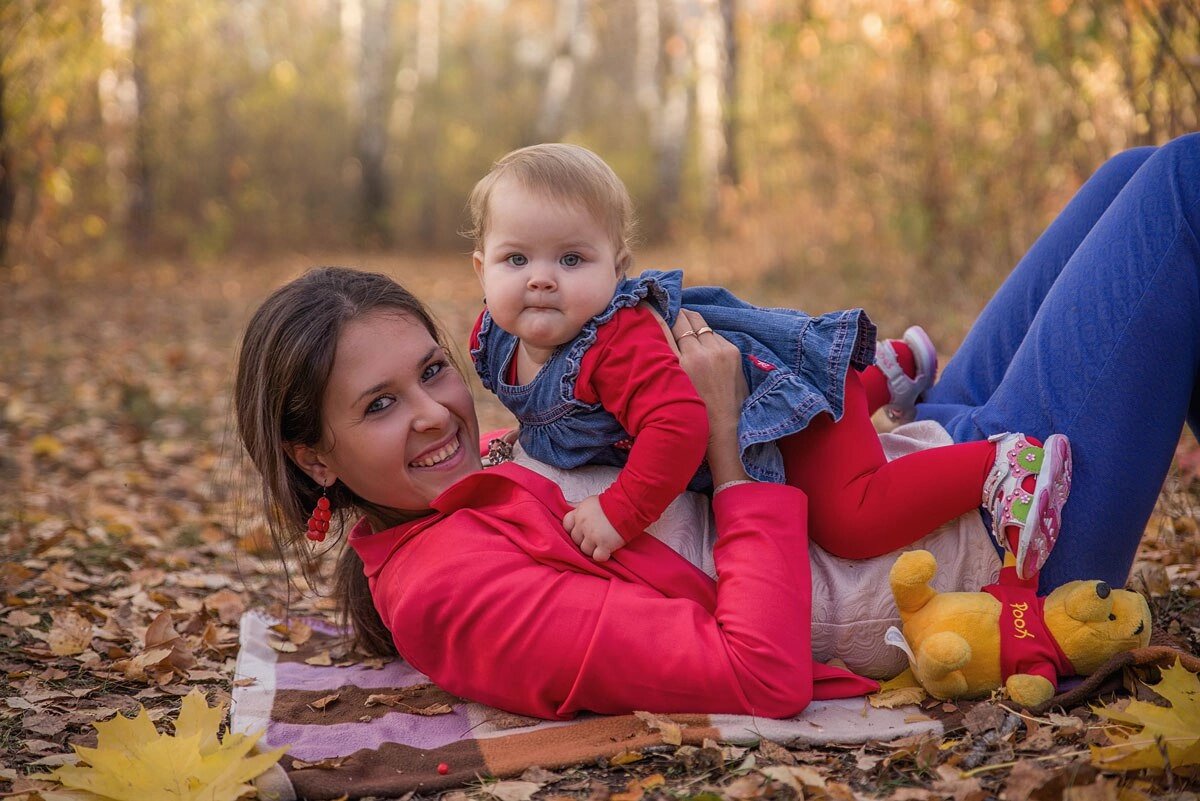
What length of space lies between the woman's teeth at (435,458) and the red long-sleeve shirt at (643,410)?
37cm

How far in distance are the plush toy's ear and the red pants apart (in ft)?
0.99

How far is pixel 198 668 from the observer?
307cm

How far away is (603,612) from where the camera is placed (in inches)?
91.5

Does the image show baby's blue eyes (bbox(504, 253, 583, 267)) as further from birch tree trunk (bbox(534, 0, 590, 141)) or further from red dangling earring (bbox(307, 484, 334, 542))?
birch tree trunk (bbox(534, 0, 590, 141))

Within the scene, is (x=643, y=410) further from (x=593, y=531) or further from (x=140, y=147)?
(x=140, y=147)

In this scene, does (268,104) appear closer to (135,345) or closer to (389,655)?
(135,345)

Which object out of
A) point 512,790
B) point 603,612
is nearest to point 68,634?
point 512,790

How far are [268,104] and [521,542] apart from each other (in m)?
17.0

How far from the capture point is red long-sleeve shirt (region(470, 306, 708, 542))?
7.61 ft

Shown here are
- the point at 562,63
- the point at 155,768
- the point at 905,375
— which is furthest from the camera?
the point at 562,63

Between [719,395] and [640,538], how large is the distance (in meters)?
0.39

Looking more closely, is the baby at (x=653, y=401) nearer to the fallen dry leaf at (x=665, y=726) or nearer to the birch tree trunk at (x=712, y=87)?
the fallen dry leaf at (x=665, y=726)

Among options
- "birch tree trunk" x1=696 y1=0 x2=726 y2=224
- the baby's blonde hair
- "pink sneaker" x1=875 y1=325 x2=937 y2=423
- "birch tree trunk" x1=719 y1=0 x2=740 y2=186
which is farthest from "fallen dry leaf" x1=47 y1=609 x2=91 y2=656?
"birch tree trunk" x1=696 y1=0 x2=726 y2=224

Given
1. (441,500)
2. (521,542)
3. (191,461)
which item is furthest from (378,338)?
(191,461)
